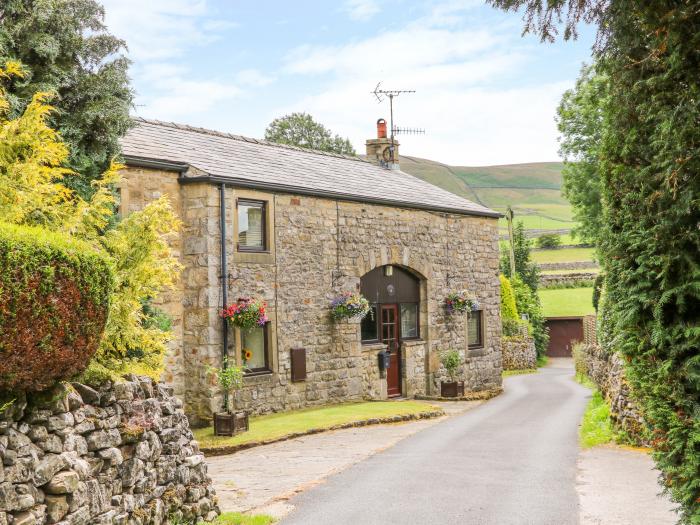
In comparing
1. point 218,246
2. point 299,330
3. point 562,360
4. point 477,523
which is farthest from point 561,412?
point 562,360

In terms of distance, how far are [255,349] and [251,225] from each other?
107 inches

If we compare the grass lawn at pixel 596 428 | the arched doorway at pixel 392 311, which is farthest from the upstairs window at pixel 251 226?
the grass lawn at pixel 596 428

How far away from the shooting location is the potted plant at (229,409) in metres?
14.2

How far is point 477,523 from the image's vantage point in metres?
8.32

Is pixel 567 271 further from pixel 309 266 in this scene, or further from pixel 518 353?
pixel 309 266

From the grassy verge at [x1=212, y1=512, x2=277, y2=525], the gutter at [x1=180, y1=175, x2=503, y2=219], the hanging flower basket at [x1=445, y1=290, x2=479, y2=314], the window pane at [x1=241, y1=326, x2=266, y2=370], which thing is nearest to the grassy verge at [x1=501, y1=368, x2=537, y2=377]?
the hanging flower basket at [x1=445, y1=290, x2=479, y2=314]

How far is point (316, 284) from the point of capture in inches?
706

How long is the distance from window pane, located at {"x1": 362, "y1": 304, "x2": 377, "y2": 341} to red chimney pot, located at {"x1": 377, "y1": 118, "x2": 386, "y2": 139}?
9010mm

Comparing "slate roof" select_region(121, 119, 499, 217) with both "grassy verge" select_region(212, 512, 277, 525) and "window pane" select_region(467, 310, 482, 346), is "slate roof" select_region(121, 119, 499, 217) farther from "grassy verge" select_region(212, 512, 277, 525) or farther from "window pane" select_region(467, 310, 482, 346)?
"grassy verge" select_region(212, 512, 277, 525)

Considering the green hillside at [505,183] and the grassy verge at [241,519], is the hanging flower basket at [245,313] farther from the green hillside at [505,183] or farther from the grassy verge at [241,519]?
the green hillside at [505,183]

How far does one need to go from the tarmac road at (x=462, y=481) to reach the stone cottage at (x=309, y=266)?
373cm

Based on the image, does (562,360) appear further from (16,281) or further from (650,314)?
(16,281)

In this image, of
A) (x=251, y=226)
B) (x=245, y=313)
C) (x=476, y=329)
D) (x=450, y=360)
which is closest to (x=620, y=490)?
(x=245, y=313)

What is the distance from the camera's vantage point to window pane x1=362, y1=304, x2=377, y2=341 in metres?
20.1
